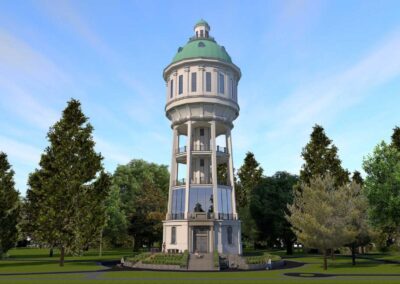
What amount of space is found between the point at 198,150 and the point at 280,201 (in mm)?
22461

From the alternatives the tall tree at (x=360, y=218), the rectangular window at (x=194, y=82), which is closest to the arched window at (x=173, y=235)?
the rectangular window at (x=194, y=82)

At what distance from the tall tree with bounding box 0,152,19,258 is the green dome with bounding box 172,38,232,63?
84.4 feet

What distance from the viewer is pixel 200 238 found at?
47.9 meters

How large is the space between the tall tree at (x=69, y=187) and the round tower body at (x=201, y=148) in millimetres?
10204

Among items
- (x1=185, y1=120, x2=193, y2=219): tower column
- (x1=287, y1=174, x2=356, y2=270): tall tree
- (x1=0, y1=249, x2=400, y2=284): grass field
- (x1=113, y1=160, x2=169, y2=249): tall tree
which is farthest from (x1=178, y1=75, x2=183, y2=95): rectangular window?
(x1=113, y1=160, x2=169, y2=249): tall tree

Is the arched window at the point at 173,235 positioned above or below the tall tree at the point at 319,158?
below

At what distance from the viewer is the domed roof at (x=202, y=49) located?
168 ft

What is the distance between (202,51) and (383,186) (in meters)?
27.0

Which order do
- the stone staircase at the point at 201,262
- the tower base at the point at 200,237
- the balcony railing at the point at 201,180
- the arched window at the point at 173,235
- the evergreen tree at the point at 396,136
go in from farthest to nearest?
the evergreen tree at the point at 396,136, the balcony railing at the point at 201,180, the arched window at the point at 173,235, the tower base at the point at 200,237, the stone staircase at the point at 201,262

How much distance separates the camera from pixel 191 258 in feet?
136

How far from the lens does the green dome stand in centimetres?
5127

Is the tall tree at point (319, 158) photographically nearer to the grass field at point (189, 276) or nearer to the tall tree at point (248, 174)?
the grass field at point (189, 276)

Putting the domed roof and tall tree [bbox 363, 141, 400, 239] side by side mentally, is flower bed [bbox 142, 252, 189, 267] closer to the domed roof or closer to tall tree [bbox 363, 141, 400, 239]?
tall tree [bbox 363, 141, 400, 239]

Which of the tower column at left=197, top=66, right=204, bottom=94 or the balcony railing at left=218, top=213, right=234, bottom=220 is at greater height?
the tower column at left=197, top=66, right=204, bottom=94
